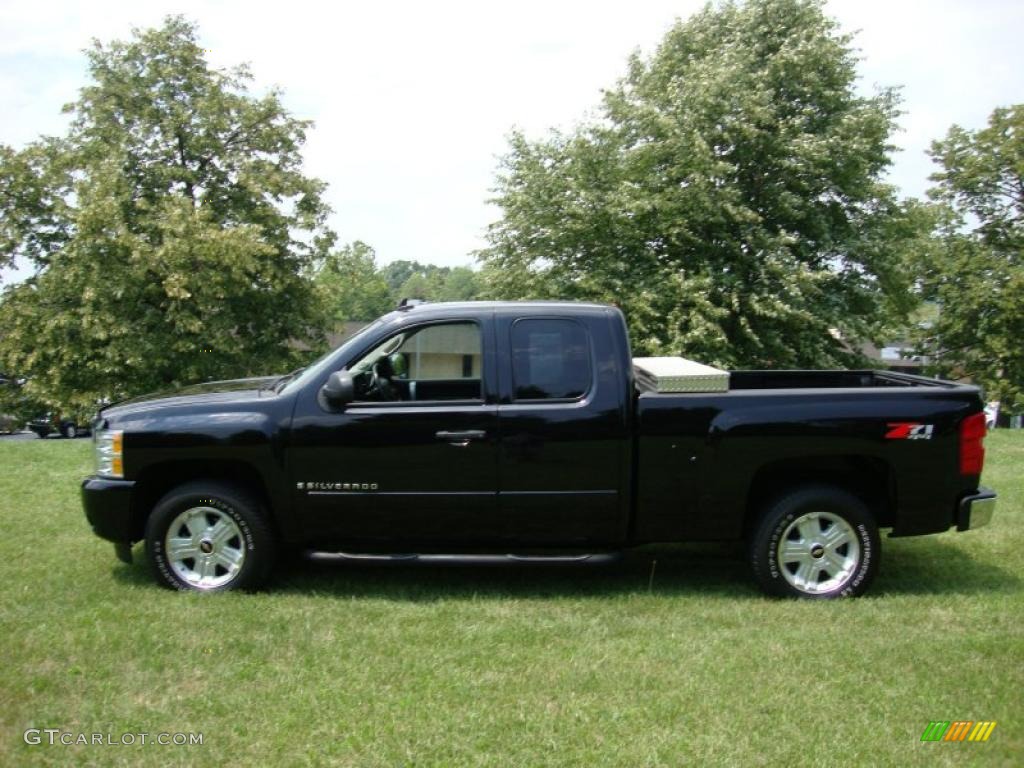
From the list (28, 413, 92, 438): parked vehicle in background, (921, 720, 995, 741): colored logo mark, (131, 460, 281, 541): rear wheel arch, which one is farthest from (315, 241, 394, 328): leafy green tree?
(921, 720, 995, 741): colored logo mark

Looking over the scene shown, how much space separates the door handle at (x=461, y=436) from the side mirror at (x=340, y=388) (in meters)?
0.59

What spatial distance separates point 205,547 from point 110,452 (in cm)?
85

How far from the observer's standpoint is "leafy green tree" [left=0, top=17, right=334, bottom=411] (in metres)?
25.0

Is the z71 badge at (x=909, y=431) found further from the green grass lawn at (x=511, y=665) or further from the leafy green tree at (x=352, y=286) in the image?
the leafy green tree at (x=352, y=286)

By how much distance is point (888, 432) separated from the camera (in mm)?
5574

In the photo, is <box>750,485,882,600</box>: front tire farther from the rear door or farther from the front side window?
the front side window

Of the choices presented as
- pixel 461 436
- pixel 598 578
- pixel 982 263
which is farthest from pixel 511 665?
pixel 982 263

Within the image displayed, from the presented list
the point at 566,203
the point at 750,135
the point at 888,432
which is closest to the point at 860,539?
the point at 888,432

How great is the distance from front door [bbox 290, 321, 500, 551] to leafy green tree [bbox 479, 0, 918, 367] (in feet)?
56.8

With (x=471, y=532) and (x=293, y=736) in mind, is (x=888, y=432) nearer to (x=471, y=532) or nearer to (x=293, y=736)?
(x=471, y=532)

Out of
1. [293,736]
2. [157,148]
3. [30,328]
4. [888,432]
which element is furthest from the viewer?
[157,148]

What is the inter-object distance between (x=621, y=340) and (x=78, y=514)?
524 cm

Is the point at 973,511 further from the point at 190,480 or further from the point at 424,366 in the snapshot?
the point at 190,480

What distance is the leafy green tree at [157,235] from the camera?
82.0 feet
